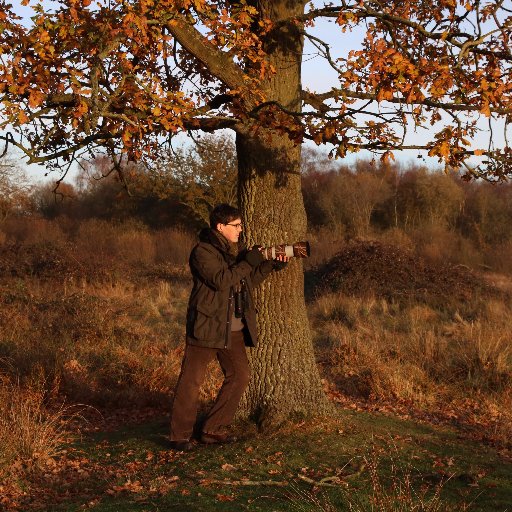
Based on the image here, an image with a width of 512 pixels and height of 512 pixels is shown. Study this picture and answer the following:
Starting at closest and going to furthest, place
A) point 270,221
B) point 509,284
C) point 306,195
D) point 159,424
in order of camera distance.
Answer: point 270,221, point 159,424, point 509,284, point 306,195

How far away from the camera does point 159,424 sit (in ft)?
23.2

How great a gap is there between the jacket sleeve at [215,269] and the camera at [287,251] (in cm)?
29

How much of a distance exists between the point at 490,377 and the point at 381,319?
546cm

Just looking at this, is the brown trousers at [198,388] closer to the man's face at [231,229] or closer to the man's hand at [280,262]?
the man's hand at [280,262]

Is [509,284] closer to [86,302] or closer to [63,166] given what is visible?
[86,302]

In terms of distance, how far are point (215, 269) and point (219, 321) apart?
43 centimetres

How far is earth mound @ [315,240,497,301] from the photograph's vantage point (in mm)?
17219

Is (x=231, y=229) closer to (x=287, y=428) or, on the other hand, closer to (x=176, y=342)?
(x=287, y=428)

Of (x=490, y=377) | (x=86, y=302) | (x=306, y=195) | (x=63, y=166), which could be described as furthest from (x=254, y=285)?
(x=306, y=195)

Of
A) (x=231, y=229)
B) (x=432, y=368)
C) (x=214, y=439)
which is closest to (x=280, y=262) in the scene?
(x=231, y=229)

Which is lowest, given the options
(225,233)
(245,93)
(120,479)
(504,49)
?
(120,479)

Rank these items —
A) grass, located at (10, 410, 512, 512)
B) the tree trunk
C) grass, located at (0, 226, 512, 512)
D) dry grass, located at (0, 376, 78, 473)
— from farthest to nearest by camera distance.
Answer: the tree trunk < dry grass, located at (0, 376, 78, 473) < grass, located at (0, 226, 512, 512) < grass, located at (10, 410, 512, 512)

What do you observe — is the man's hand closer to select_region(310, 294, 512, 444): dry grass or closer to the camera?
the camera

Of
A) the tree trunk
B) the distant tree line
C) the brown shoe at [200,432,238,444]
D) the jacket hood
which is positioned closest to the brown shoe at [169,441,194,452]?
the brown shoe at [200,432,238,444]
